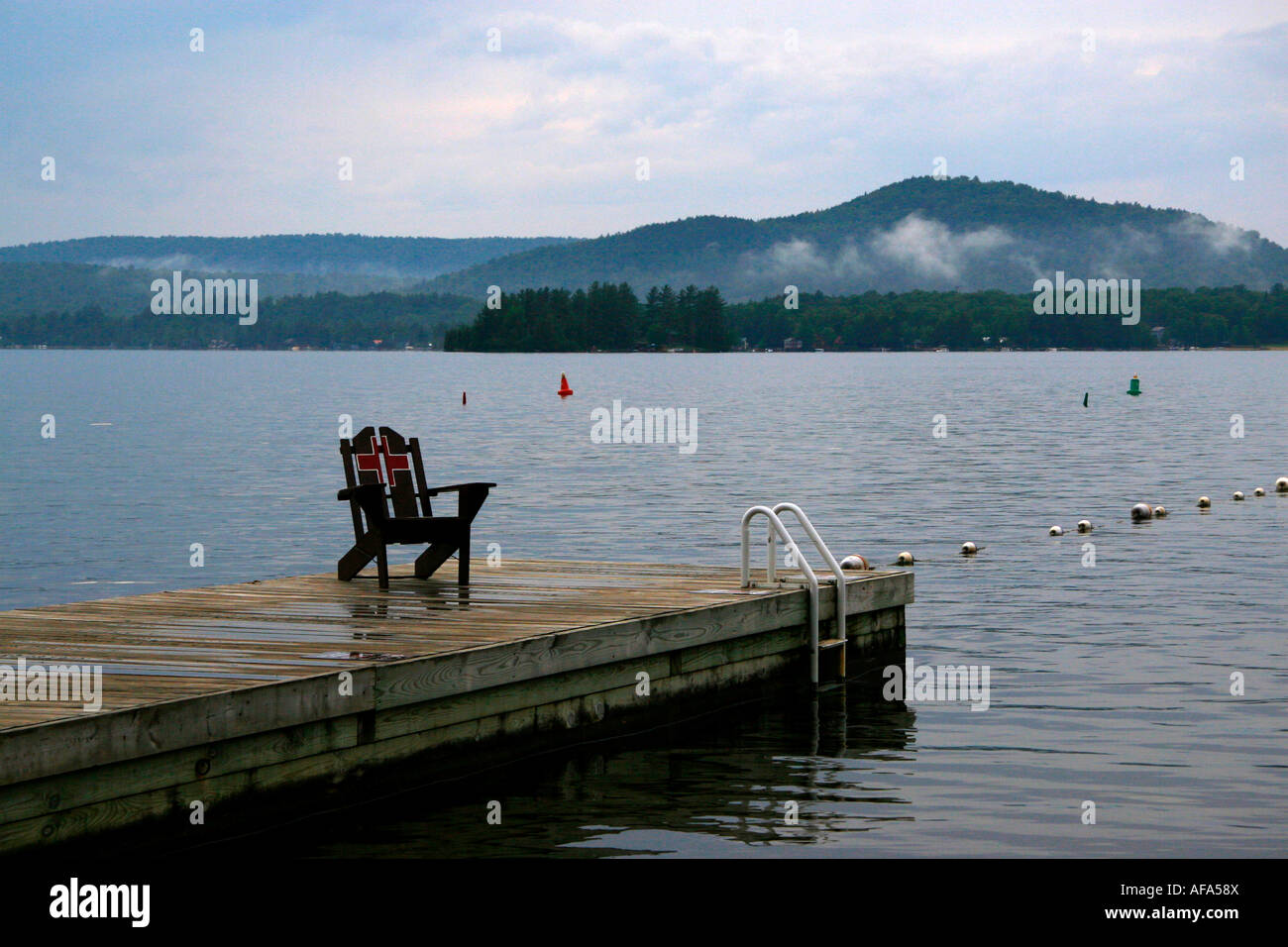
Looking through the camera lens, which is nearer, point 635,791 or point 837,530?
point 635,791

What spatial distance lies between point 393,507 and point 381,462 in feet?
1.39

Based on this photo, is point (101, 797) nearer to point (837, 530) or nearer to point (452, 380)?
point (837, 530)

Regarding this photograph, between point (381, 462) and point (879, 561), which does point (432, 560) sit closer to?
point (381, 462)

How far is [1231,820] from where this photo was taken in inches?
431

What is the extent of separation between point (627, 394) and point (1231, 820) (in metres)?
106

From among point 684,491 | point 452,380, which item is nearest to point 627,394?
point 452,380

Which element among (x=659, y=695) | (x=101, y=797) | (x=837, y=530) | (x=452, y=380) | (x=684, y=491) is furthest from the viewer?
(x=452, y=380)

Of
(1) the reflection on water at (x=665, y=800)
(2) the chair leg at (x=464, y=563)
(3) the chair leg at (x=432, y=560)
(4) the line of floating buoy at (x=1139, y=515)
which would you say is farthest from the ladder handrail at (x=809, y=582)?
(4) the line of floating buoy at (x=1139, y=515)

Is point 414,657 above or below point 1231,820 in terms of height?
above

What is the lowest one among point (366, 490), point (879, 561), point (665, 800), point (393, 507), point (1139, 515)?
point (665, 800)

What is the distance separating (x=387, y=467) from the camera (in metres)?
14.4

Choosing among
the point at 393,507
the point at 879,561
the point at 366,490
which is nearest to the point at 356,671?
the point at 366,490

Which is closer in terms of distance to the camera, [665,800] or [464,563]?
[665,800]

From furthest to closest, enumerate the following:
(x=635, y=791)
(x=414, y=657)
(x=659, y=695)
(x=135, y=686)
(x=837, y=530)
A: (x=837, y=530)
(x=659, y=695)
(x=635, y=791)
(x=414, y=657)
(x=135, y=686)
